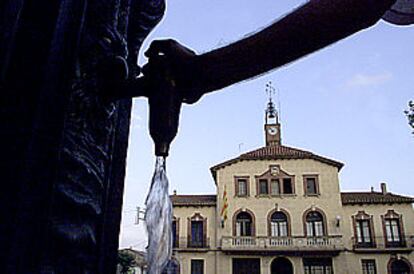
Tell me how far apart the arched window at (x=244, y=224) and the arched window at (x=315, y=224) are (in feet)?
12.3

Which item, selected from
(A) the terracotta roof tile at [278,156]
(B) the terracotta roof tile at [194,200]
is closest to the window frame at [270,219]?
(A) the terracotta roof tile at [278,156]

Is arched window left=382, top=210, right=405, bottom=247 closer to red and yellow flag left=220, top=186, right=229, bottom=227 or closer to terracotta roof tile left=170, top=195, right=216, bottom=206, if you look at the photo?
red and yellow flag left=220, top=186, right=229, bottom=227

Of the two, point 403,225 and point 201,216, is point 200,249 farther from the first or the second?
point 403,225

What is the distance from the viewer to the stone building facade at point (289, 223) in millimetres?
27375

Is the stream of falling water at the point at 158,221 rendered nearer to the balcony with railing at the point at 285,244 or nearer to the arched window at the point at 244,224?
the balcony with railing at the point at 285,244

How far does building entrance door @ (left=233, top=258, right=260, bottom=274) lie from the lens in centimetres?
2752

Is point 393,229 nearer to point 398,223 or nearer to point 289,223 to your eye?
point 398,223

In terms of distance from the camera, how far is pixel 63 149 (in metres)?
0.70

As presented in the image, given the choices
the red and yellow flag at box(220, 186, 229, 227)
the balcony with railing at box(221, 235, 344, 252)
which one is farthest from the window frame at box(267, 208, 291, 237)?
the red and yellow flag at box(220, 186, 229, 227)

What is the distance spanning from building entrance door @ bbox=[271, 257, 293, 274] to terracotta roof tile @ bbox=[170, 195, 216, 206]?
5552mm

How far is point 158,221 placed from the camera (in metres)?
0.76

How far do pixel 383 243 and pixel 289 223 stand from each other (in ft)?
20.0

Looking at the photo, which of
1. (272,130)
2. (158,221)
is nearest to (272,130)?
(272,130)

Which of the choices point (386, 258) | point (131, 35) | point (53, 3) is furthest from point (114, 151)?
point (386, 258)
